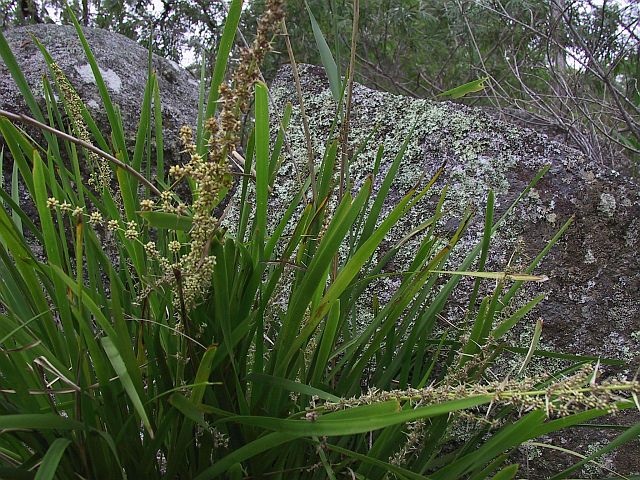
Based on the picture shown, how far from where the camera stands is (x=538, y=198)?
1455 millimetres

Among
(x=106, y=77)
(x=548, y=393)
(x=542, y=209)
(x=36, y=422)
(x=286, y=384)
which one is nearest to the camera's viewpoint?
(x=548, y=393)

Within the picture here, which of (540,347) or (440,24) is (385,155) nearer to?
(540,347)

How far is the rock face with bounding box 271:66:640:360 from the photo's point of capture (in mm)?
1334

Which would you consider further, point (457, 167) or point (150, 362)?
point (457, 167)

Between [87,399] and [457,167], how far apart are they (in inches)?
41.0

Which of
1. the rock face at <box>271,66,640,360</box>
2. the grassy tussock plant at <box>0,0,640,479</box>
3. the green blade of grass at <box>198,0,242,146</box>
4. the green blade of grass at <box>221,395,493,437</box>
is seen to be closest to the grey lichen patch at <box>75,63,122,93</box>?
the rock face at <box>271,66,640,360</box>

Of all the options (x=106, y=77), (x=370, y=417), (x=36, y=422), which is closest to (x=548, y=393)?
(x=370, y=417)

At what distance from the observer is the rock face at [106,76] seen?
6.59 ft

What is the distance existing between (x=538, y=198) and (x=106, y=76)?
56.5 inches

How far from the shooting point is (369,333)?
38.9 inches

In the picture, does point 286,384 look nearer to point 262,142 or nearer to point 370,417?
point 370,417

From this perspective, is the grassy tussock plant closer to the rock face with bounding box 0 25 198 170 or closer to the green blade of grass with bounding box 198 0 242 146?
the green blade of grass with bounding box 198 0 242 146

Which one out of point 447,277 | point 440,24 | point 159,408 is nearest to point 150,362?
point 159,408

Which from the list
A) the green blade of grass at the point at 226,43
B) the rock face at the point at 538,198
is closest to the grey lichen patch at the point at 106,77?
the rock face at the point at 538,198
